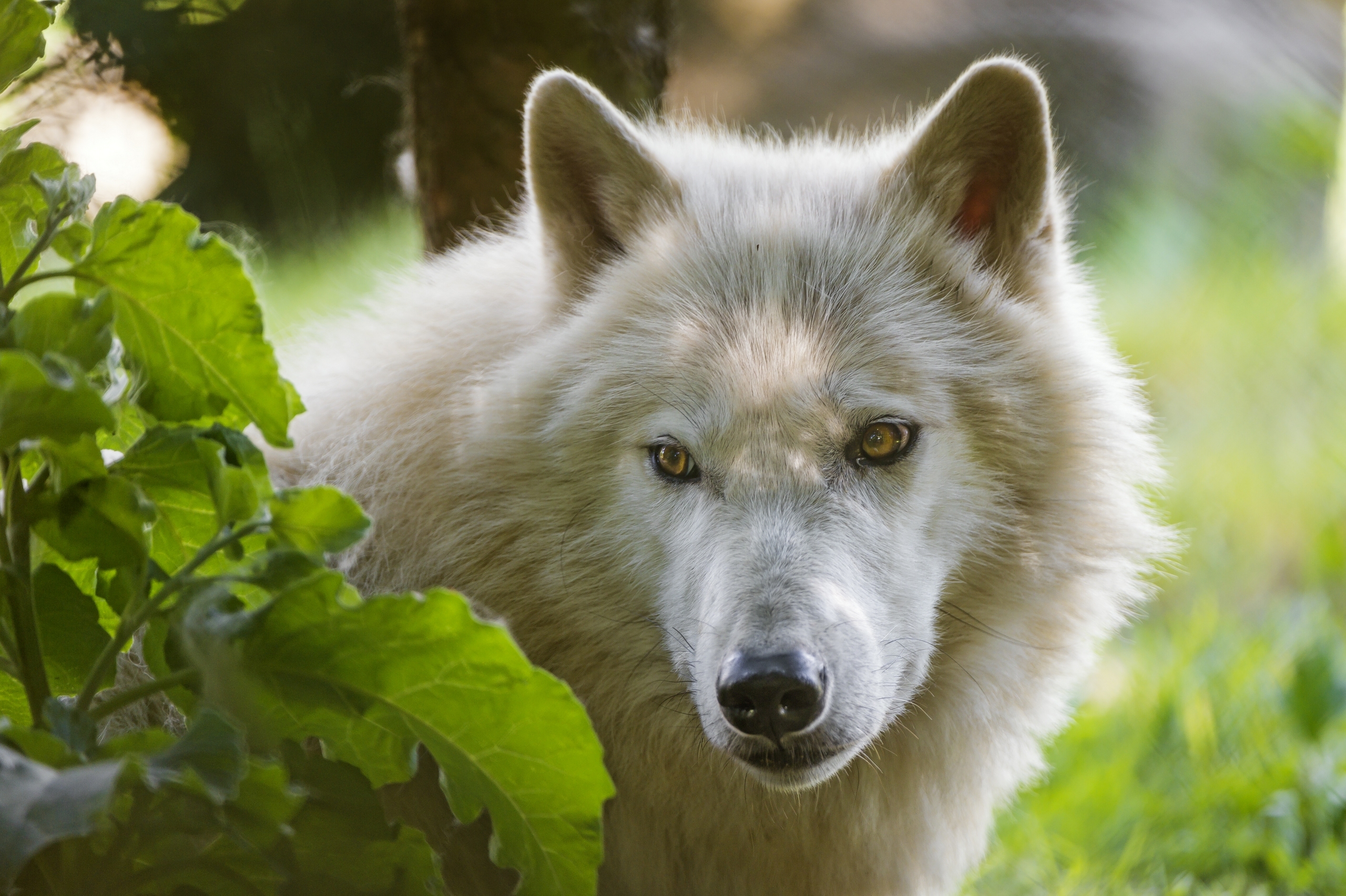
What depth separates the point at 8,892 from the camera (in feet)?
4.71

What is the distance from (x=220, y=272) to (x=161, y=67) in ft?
7.04

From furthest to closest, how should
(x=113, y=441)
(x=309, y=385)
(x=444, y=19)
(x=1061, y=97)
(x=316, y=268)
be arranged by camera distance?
(x=1061, y=97)
(x=316, y=268)
(x=444, y=19)
(x=309, y=385)
(x=113, y=441)

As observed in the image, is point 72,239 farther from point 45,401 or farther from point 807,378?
point 807,378

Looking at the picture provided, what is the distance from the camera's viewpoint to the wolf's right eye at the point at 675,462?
2488 mm

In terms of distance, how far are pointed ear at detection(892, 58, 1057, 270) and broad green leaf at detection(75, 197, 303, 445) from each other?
1.61 metres

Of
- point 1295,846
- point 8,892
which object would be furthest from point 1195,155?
point 8,892

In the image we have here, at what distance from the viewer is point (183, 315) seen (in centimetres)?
182

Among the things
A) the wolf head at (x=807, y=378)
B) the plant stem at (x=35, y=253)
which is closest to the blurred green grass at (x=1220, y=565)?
the wolf head at (x=807, y=378)

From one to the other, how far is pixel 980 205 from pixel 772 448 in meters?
0.92

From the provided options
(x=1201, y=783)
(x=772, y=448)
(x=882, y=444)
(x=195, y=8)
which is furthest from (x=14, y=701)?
(x=1201, y=783)

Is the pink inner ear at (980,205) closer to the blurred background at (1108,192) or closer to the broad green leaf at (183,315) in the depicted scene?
the blurred background at (1108,192)

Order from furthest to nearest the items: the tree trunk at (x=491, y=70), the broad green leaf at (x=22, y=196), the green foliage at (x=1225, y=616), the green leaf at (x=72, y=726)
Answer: the green foliage at (x=1225, y=616) → the tree trunk at (x=491, y=70) → the broad green leaf at (x=22, y=196) → the green leaf at (x=72, y=726)

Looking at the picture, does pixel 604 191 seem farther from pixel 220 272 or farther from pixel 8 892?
pixel 8 892

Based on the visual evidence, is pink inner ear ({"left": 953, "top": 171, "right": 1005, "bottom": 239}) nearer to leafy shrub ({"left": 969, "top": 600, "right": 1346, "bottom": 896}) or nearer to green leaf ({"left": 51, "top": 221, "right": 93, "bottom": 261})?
green leaf ({"left": 51, "top": 221, "right": 93, "bottom": 261})
